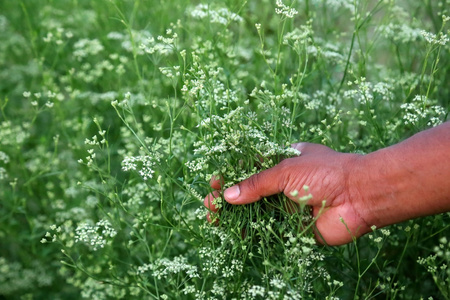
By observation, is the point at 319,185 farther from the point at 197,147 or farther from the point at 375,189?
the point at 197,147

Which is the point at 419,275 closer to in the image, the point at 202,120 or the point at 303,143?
the point at 303,143

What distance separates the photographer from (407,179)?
181 centimetres

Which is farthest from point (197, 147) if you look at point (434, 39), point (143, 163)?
point (434, 39)

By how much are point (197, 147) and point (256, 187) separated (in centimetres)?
69

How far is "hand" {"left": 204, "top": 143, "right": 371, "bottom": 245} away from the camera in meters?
1.87

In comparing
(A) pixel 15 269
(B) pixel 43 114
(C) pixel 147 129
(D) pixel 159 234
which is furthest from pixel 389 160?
(B) pixel 43 114

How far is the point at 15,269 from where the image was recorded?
2867 mm

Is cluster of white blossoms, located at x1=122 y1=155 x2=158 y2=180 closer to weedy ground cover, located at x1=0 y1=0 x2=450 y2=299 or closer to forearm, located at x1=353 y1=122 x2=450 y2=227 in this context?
weedy ground cover, located at x1=0 y1=0 x2=450 y2=299

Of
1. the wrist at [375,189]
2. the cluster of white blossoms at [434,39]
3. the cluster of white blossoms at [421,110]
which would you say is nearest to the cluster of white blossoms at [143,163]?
the wrist at [375,189]

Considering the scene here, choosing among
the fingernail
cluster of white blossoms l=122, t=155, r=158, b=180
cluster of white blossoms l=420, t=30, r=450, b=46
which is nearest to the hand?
the fingernail

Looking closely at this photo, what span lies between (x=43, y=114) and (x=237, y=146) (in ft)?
7.82

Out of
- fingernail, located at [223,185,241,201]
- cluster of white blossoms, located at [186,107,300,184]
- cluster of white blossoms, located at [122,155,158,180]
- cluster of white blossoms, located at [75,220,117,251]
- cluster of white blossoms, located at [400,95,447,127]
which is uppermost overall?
cluster of white blossoms, located at [400,95,447,127]

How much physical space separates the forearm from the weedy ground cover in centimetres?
11

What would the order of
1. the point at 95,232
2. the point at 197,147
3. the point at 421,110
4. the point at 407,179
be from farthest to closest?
the point at 197,147, the point at 421,110, the point at 95,232, the point at 407,179
